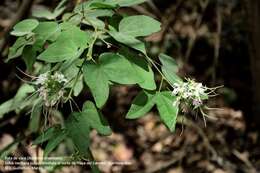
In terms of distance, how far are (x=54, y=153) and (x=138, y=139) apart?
25.9 inches

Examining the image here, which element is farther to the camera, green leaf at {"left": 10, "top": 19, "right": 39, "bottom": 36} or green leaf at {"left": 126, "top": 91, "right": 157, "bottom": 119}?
green leaf at {"left": 10, "top": 19, "right": 39, "bottom": 36}

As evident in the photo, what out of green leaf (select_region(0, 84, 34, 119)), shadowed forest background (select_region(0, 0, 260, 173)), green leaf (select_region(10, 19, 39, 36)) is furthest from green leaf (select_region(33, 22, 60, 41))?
→ shadowed forest background (select_region(0, 0, 260, 173))

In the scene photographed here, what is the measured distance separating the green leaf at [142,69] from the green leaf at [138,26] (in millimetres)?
47

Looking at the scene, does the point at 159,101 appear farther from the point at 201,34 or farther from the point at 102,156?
the point at 201,34

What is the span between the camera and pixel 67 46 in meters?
1.04

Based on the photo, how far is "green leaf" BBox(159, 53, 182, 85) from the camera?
1097mm

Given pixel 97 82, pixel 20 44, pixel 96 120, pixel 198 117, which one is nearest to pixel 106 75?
pixel 97 82

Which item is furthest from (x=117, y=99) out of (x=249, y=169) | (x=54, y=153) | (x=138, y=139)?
(x=249, y=169)

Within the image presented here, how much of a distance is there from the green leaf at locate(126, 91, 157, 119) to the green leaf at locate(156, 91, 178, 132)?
0.02 metres

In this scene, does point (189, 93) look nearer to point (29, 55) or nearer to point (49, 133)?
point (49, 133)

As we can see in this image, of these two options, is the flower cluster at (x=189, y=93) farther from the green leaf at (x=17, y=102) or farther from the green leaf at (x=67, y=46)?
the green leaf at (x=17, y=102)

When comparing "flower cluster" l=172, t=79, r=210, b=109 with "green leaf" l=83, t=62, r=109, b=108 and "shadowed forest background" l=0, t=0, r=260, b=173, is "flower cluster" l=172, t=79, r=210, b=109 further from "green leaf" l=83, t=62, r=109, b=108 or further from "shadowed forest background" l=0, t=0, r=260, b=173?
"shadowed forest background" l=0, t=0, r=260, b=173

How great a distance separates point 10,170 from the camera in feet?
7.27

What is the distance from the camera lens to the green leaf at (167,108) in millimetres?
1014
